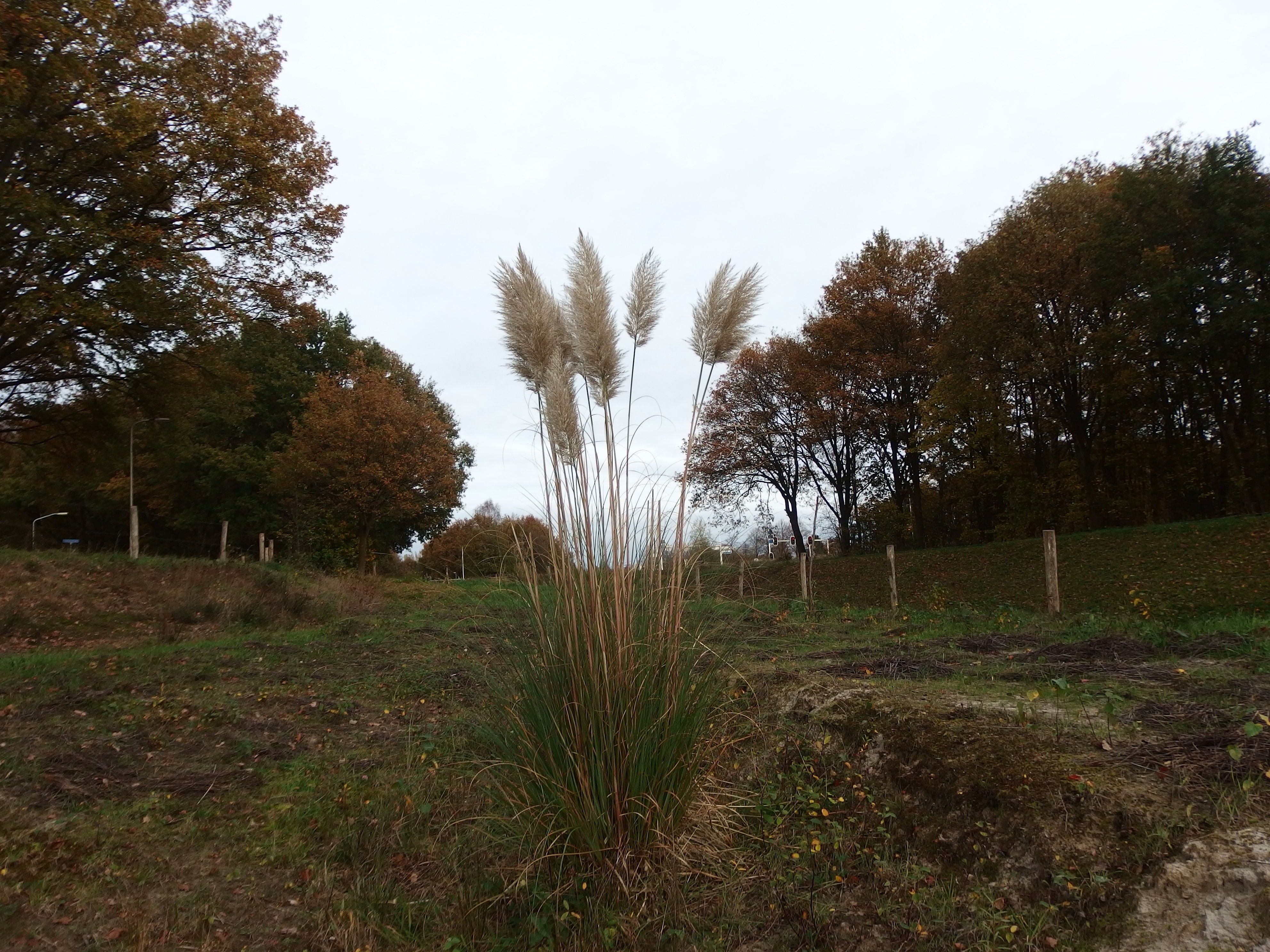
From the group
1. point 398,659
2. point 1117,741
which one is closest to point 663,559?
point 1117,741

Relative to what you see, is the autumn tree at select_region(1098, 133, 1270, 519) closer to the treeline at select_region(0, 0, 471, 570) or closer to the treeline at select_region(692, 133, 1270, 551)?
the treeline at select_region(692, 133, 1270, 551)

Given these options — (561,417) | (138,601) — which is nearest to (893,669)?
(561,417)

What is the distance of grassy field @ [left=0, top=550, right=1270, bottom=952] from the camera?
2879mm

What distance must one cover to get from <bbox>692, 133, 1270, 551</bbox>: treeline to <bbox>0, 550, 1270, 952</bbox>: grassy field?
6509mm

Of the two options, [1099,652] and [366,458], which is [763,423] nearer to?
[366,458]

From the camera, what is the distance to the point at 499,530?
341 centimetres

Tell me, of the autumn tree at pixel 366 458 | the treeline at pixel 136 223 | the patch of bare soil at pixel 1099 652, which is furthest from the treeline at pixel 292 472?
the patch of bare soil at pixel 1099 652

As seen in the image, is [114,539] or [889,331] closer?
[889,331]

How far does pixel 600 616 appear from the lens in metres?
2.83

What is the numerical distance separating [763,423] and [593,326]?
2304 cm

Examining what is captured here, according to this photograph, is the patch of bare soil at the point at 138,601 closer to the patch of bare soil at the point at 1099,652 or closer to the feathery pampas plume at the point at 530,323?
the feathery pampas plume at the point at 530,323

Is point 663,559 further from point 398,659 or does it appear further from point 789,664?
point 398,659

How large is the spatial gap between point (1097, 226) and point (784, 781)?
19.6 m

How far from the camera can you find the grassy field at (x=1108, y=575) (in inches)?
467
